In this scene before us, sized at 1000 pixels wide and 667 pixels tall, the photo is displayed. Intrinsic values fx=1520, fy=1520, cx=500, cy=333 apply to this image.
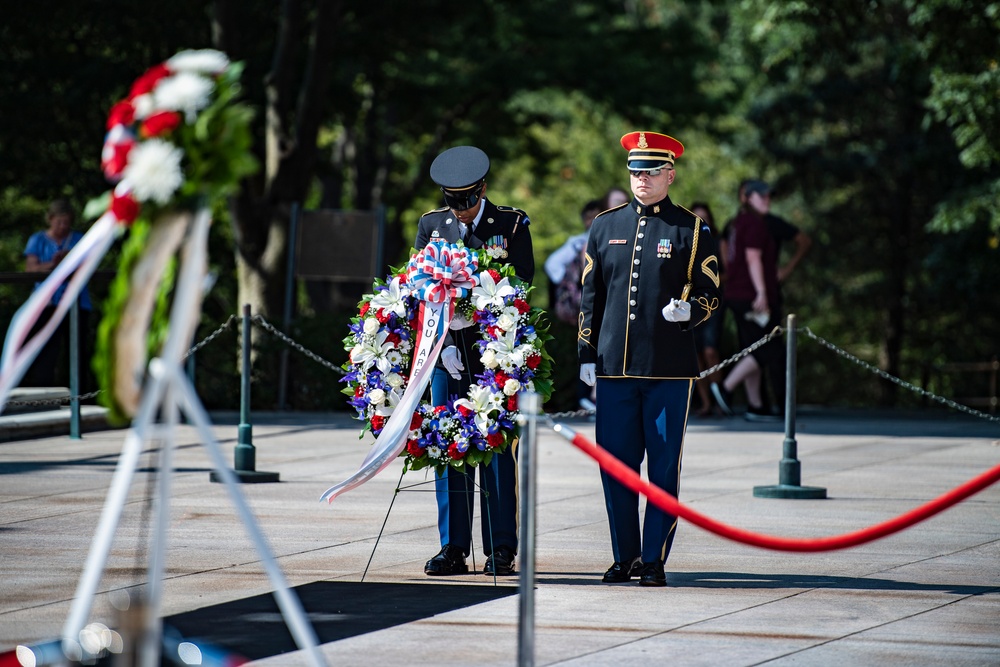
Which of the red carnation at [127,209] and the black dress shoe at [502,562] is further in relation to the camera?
the black dress shoe at [502,562]

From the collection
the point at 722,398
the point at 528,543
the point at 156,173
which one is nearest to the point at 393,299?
the point at 528,543

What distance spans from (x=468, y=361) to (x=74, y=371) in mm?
6617

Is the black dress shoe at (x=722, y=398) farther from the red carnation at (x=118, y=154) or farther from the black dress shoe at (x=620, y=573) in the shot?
the red carnation at (x=118, y=154)

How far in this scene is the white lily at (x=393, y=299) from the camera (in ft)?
24.6

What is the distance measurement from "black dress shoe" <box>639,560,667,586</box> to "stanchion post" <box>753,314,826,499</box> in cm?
322

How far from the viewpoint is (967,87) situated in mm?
18250

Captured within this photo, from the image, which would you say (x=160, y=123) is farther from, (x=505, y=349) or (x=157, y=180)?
(x=505, y=349)

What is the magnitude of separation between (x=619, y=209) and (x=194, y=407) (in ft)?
12.8

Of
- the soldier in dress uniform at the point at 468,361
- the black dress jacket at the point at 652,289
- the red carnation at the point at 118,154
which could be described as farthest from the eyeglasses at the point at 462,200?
the red carnation at the point at 118,154

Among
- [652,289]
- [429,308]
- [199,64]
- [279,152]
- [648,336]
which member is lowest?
[648,336]

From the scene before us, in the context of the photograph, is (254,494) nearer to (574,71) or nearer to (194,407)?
(194,407)

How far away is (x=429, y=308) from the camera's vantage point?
738cm

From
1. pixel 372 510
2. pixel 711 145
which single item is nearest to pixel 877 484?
pixel 372 510

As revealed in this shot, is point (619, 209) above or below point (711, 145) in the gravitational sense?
below
